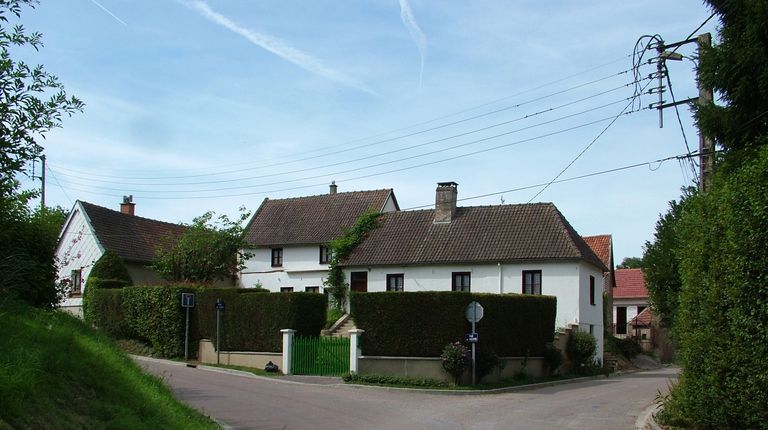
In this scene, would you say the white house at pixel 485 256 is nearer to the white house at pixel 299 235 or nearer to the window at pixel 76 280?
the white house at pixel 299 235

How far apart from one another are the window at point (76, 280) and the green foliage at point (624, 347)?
30.0m

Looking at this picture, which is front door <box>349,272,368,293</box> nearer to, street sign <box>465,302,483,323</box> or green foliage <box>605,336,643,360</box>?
green foliage <box>605,336,643,360</box>

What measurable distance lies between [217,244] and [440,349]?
1932 centimetres

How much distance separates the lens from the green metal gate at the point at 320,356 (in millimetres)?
25953

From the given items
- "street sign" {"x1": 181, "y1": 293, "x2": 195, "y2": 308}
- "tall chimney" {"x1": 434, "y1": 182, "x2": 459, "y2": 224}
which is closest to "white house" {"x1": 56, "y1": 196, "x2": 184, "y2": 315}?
"street sign" {"x1": 181, "y1": 293, "x2": 195, "y2": 308}

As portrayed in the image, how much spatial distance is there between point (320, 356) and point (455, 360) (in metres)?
5.17

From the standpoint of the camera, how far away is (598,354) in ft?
119

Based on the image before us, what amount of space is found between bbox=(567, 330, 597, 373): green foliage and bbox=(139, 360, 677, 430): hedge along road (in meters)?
6.43

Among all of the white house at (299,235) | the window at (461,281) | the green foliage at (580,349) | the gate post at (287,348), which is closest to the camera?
the gate post at (287,348)

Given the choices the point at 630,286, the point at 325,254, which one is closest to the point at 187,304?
the point at 325,254

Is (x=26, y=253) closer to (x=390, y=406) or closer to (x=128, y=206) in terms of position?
(x=390, y=406)

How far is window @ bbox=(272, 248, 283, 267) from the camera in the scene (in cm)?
4591

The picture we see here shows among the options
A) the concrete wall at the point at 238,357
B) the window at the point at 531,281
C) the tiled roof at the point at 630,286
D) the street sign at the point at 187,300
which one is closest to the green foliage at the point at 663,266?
the window at the point at 531,281

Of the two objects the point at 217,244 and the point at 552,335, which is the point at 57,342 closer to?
the point at 552,335
